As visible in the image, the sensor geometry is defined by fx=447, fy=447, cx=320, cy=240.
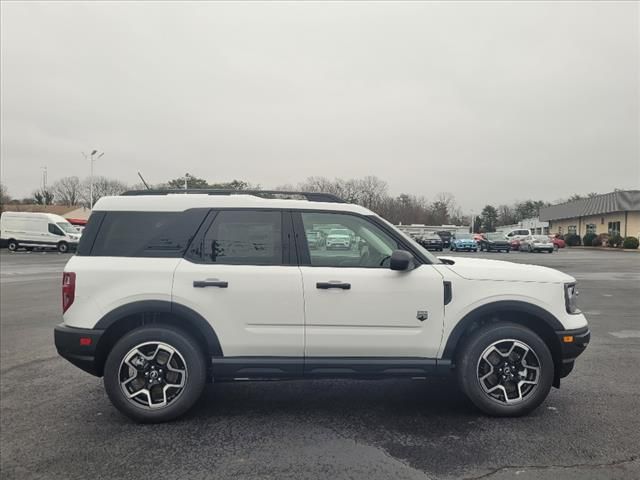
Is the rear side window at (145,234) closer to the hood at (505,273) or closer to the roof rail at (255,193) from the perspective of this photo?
the roof rail at (255,193)

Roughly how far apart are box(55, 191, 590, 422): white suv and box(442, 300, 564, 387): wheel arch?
12mm

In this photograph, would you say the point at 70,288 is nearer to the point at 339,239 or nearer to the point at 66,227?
the point at 339,239

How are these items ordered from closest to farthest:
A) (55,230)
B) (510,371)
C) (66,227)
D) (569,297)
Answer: (510,371), (569,297), (55,230), (66,227)

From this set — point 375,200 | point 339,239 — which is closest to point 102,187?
point 375,200

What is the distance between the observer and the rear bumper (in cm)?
369

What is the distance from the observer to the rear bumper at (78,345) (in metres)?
3.69

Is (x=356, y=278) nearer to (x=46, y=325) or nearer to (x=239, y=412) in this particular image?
(x=239, y=412)

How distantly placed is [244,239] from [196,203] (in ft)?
1.79

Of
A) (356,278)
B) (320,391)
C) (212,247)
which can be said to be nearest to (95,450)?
(212,247)

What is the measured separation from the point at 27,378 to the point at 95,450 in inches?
91.6

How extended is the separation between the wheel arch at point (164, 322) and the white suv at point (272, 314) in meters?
0.01

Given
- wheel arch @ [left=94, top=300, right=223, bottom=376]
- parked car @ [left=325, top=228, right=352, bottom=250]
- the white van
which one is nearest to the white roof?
parked car @ [left=325, top=228, right=352, bottom=250]

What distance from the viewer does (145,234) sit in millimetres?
3869

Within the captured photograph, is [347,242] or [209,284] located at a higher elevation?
[347,242]
